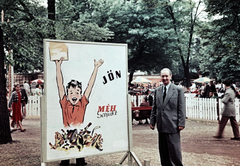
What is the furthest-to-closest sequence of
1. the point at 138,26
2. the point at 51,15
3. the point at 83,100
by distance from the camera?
1. the point at 138,26
2. the point at 51,15
3. the point at 83,100

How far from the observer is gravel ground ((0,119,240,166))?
675 cm

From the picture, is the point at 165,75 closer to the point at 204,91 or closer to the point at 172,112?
the point at 172,112

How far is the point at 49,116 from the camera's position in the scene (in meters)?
4.81

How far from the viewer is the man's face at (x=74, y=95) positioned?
5.03 meters

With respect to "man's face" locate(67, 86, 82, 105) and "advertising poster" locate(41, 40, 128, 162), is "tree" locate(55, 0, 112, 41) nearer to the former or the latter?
"advertising poster" locate(41, 40, 128, 162)

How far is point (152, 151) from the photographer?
7.87 m

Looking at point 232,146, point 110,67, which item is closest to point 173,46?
point 232,146

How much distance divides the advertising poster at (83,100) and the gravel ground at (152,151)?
4.98 feet

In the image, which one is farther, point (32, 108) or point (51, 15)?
point (32, 108)

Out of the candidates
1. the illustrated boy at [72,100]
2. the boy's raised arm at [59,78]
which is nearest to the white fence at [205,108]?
the illustrated boy at [72,100]

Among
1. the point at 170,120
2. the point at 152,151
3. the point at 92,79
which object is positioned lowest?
the point at 152,151

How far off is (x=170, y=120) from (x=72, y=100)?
180cm

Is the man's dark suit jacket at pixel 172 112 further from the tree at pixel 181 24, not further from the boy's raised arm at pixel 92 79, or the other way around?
the tree at pixel 181 24

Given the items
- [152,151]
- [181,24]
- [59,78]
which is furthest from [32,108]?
[181,24]
